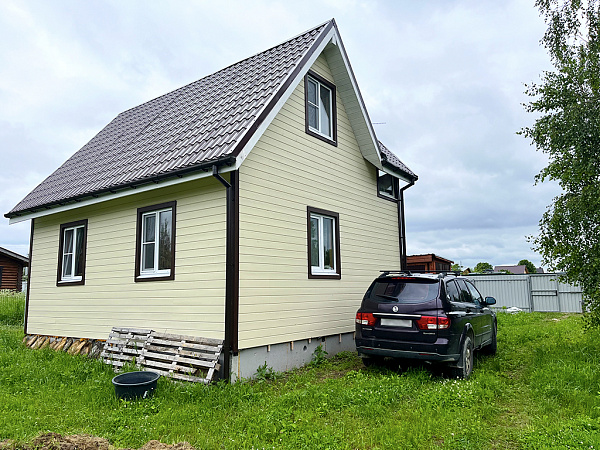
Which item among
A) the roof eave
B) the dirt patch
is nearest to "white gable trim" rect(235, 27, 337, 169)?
the roof eave

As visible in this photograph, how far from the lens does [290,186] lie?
9.42 m

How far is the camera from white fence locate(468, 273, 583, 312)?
20703mm

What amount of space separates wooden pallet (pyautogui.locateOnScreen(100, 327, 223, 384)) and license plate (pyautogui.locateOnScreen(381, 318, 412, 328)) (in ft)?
9.50

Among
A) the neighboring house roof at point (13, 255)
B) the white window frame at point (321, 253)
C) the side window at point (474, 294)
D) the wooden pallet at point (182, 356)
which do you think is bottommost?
the wooden pallet at point (182, 356)

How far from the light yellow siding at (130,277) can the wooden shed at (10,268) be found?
21.2 m

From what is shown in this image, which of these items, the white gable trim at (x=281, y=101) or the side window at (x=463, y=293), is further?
the side window at (x=463, y=293)

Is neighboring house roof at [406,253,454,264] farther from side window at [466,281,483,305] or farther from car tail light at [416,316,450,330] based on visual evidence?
car tail light at [416,316,450,330]

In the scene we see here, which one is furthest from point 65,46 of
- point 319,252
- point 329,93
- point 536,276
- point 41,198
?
point 536,276

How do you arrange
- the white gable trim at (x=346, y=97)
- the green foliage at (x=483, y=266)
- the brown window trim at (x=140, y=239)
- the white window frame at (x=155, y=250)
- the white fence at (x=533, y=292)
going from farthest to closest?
the green foliage at (x=483, y=266), the white fence at (x=533, y=292), the white window frame at (x=155, y=250), the white gable trim at (x=346, y=97), the brown window trim at (x=140, y=239)

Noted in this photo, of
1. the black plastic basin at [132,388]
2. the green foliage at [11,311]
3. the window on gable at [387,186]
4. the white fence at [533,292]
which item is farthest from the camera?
the white fence at [533,292]

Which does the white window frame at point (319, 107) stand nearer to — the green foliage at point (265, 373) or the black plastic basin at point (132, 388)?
the green foliage at point (265, 373)

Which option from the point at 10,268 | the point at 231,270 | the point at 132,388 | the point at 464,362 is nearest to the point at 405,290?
the point at 464,362

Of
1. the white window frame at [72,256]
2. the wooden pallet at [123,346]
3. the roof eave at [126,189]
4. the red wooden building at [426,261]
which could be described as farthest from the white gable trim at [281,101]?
the red wooden building at [426,261]

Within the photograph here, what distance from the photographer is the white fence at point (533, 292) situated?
67.9ft
